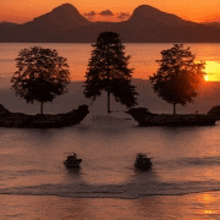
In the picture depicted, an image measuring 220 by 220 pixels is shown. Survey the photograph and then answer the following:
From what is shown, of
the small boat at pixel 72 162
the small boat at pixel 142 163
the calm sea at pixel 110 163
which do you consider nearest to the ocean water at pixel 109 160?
the calm sea at pixel 110 163

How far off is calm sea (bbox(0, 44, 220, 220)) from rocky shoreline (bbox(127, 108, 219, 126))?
1580 mm

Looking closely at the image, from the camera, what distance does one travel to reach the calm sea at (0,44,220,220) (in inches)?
1762

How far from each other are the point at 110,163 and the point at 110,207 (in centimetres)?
1641

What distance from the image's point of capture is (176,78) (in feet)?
290

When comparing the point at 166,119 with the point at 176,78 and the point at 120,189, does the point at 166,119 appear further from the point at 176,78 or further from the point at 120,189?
the point at 120,189

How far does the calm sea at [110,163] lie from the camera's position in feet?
147

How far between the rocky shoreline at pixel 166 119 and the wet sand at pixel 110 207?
40.7 metres

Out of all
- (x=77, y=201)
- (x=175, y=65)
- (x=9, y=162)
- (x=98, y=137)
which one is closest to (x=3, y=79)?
(x=175, y=65)

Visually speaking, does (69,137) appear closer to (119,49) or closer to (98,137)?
(98,137)

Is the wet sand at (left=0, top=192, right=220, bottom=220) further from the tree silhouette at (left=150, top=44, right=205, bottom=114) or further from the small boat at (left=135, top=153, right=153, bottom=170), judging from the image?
the tree silhouette at (left=150, top=44, right=205, bottom=114)

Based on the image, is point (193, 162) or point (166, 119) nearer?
point (193, 162)

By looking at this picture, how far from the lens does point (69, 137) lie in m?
75.8

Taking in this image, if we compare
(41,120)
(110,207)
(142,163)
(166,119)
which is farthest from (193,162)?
(41,120)

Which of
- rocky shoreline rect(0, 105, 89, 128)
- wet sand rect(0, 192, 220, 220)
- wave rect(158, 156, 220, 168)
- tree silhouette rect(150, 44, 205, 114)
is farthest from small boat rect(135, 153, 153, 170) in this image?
tree silhouette rect(150, 44, 205, 114)
